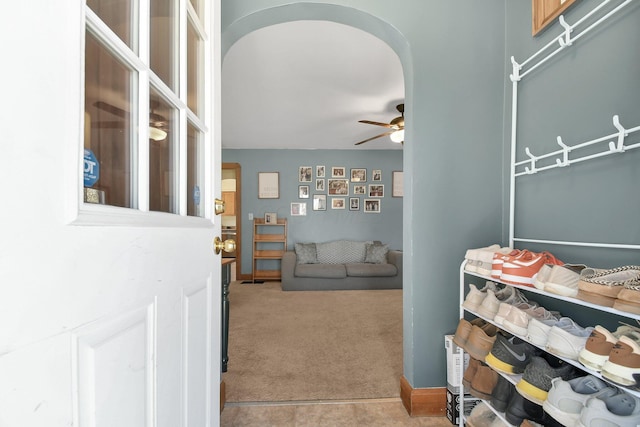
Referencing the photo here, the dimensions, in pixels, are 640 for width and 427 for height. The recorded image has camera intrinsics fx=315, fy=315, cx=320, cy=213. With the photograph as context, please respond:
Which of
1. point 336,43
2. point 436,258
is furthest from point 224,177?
point 436,258

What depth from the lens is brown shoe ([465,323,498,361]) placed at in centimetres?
125

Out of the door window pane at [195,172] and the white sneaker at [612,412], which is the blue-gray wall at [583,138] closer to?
the white sneaker at [612,412]

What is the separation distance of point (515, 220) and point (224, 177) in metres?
5.86

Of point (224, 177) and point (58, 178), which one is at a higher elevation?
point (224, 177)

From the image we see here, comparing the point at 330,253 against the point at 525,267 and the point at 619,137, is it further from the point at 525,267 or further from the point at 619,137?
the point at 619,137

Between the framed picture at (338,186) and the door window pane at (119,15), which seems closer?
the door window pane at (119,15)

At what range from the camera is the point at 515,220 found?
5.09ft

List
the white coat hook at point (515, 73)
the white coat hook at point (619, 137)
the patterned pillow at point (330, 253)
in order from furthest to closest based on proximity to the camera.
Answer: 1. the patterned pillow at point (330, 253)
2. the white coat hook at point (515, 73)
3. the white coat hook at point (619, 137)

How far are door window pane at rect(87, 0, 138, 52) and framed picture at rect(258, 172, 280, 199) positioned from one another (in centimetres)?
505

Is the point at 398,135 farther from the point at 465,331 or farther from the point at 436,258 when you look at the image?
the point at 465,331

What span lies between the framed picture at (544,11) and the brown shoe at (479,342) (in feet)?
4.30

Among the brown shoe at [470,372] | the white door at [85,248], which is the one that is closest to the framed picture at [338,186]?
the brown shoe at [470,372]

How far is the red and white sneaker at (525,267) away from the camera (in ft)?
3.66

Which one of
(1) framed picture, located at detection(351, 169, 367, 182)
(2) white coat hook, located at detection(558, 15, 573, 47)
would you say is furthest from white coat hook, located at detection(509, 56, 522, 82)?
(1) framed picture, located at detection(351, 169, 367, 182)
